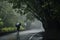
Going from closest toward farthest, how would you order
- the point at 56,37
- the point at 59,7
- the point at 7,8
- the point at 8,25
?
the point at 59,7 < the point at 56,37 < the point at 7,8 < the point at 8,25

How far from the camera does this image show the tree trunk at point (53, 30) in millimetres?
14212

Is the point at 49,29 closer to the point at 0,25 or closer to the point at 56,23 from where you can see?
the point at 56,23

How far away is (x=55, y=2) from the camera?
12984 millimetres

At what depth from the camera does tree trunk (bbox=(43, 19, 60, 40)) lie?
1421 cm

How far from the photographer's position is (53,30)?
14.4m

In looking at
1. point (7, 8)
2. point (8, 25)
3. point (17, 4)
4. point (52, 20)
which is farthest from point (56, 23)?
point (8, 25)

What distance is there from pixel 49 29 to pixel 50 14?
3.66 ft

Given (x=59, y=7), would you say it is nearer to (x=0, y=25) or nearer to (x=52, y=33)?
(x=52, y=33)

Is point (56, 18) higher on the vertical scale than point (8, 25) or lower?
higher

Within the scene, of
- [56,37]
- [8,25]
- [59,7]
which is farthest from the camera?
[8,25]

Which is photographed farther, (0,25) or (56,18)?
(0,25)

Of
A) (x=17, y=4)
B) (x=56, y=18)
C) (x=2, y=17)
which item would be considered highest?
(x=56, y=18)

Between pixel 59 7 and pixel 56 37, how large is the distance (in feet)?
8.88

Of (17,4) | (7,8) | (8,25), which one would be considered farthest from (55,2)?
(8,25)
